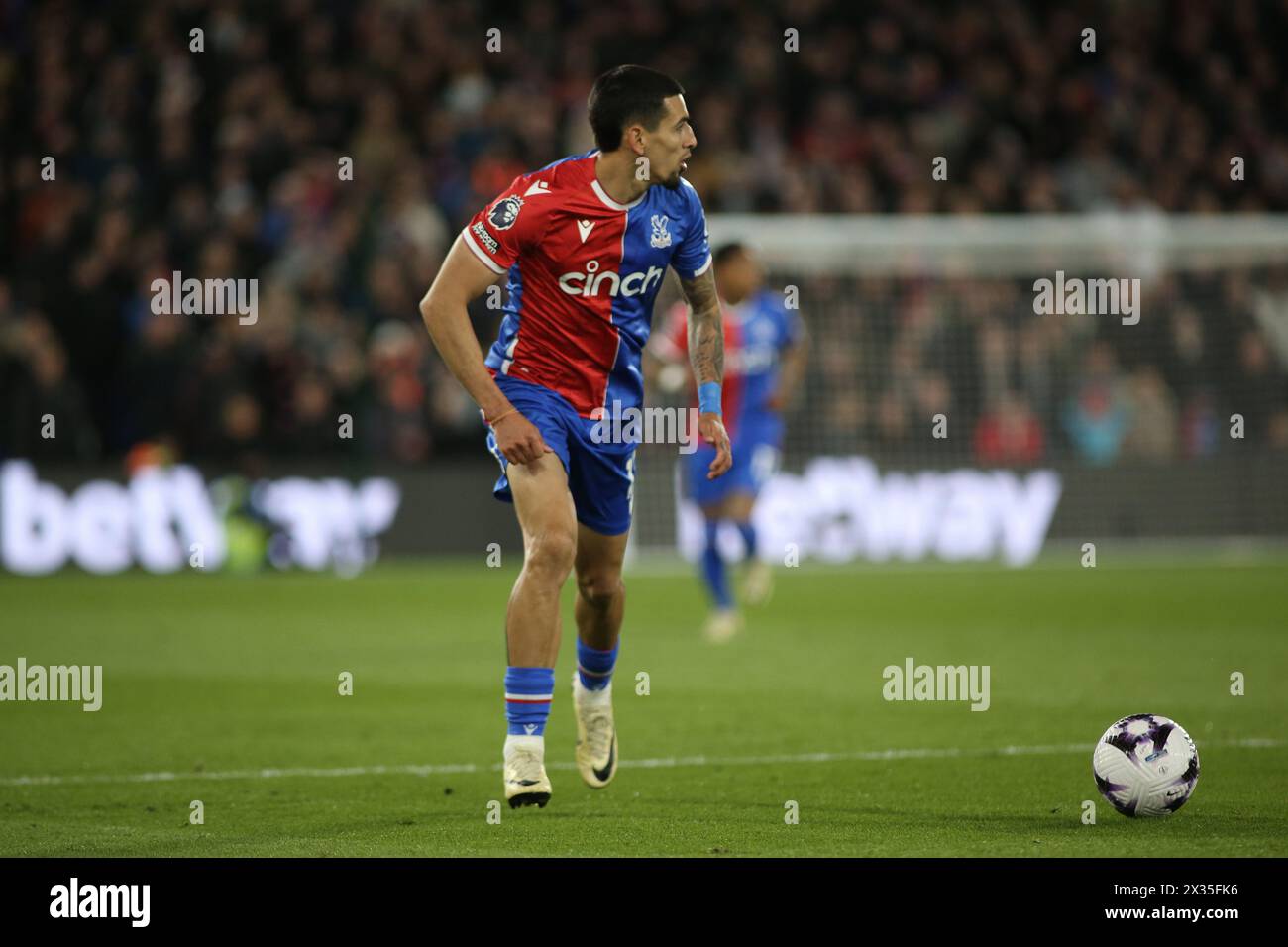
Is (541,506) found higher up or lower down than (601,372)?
lower down

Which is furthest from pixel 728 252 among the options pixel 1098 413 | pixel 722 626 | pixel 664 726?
pixel 1098 413

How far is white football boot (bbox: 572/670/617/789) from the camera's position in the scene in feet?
A: 22.9

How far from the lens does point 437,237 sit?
19.8m

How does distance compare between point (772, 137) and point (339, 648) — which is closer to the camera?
point (339, 648)

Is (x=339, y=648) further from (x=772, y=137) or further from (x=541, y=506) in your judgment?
(x=772, y=137)

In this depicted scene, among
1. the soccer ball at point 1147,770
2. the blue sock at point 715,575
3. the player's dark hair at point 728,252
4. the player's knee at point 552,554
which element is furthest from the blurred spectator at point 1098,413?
the player's knee at point 552,554

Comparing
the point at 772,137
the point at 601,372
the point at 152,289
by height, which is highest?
the point at 772,137

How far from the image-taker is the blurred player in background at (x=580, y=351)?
6469mm

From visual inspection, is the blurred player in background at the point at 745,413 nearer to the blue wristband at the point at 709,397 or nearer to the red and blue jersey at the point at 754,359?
the red and blue jersey at the point at 754,359

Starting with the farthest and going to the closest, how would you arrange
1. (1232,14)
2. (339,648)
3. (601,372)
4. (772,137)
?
(1232,14) < (772,137) < (339,648) < (601,372)

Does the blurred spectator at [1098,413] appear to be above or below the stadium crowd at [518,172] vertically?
below

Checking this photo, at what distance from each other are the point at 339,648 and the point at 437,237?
8168 mm
